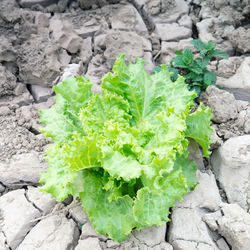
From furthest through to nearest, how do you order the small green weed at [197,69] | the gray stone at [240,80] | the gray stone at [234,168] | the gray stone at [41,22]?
the gray stone at [41,22] → the gray stone at [240,80] → the small green weed at [197,69] → the gray stone at [234,168]

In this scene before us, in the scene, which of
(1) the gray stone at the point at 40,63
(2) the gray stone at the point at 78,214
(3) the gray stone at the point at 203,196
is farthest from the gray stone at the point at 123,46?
(2) the gray stone at the point at 78,214

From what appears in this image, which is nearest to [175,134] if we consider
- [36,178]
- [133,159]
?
[133,159]

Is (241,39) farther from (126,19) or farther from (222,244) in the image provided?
(222,244)

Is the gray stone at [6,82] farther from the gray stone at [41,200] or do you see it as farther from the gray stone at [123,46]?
the gray stone at [41,200]

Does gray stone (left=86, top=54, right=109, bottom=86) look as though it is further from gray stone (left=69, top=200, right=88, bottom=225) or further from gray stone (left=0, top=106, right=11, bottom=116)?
gray stone (left=69, top=200, right=88, bottom=225)

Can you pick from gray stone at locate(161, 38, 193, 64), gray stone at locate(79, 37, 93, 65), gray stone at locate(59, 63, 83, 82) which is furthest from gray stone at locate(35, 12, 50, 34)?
gray stone at locate(161, 38, 193, 64)

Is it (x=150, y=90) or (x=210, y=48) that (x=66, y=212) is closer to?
(x=150, y=90)

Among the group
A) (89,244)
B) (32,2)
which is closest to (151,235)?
(89,244)
